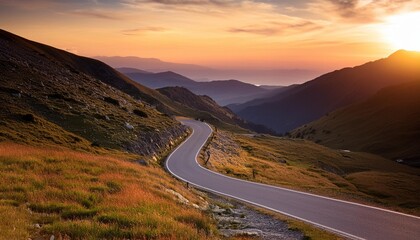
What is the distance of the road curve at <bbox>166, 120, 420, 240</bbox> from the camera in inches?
795

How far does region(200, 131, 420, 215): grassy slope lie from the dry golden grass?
25108 millimetres

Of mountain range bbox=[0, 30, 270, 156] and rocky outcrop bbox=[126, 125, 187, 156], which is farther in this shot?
rocky outcrop bbox=[126, 125, 187, 156]

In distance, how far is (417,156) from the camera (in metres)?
174

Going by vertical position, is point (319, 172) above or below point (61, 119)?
below

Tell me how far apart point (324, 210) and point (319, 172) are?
7017 cm

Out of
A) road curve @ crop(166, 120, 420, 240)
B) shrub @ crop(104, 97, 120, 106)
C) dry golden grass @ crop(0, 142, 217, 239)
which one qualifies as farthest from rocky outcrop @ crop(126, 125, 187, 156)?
dry golden grass @ crop(0, 142, 217, 239)

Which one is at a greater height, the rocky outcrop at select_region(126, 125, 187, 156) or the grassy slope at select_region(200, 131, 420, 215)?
the rocky outcrop at select_region(126, 125, 187, 156)

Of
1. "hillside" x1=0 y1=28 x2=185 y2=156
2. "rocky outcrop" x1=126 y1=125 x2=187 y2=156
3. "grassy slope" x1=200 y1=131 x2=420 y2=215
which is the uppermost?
"hillside" x1=0 y1=28 x2=185 y2=156

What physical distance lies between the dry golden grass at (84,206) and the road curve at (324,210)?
765cm

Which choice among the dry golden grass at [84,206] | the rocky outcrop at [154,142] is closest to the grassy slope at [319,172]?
the rocky outcrop at [154,142]

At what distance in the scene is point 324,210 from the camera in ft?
84.8

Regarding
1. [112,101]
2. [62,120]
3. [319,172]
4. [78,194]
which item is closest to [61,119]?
[62,120]

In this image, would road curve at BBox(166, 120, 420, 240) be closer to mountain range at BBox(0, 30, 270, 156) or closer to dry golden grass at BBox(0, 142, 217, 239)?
dry golden grass at BBox(0, 142, 217, 239)

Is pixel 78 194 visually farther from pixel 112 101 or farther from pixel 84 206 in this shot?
pixel 112 101
